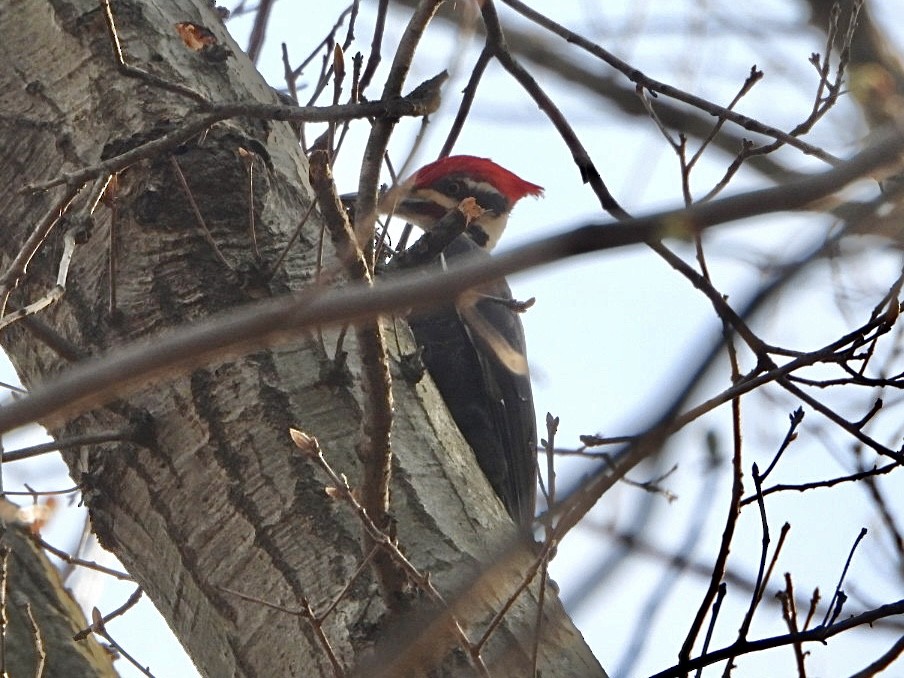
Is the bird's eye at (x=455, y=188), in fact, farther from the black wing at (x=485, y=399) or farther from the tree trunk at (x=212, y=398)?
the tree trunk at (x=212, y=398)

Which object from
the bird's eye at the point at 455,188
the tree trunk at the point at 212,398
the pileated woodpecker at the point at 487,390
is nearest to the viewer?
the tree trunk at the point at 212,398

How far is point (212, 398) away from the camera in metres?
2.34

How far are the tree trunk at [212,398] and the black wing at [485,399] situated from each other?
123cm

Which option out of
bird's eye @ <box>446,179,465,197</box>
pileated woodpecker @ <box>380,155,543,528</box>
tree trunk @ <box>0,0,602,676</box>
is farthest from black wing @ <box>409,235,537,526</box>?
tree trunk @ <box>0,0,602,676</box>

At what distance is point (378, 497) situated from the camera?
2.10 meters

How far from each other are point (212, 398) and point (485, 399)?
179cm

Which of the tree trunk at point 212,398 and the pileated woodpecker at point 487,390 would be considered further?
the pileated woodpecker at point 487,390

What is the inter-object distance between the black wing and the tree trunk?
1229 millimetres

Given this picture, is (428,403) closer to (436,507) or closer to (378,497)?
(436,507)

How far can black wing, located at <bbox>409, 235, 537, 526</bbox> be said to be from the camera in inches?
154

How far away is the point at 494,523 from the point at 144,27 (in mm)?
1421

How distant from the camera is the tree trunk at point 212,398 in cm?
219

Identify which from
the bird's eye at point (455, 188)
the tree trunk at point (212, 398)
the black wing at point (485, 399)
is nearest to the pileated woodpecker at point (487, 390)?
the black wing at point (485, 399)

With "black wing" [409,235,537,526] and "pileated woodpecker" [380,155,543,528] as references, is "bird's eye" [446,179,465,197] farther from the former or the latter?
"black wing" [409,235,537,526]
